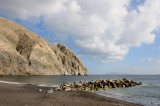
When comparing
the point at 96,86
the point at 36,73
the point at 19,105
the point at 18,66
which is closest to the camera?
the point at 19,105

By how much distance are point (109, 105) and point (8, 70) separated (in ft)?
284

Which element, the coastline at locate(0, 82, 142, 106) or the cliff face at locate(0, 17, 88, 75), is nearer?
the coastline at locate(0, 82, 142, 106)

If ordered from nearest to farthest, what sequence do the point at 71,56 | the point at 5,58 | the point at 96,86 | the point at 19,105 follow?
1. the point at 19,105
2. the point at 96,86
3. the point at 5,58
4. the point at 71,56

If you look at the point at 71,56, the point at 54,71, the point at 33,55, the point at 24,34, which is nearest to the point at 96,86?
the point at 33,55

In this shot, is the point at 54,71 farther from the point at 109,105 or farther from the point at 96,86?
the point at 109,105

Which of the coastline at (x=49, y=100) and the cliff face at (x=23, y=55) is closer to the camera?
the coastline at (x=49, y=100)

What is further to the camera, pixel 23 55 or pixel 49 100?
pixel 23 55

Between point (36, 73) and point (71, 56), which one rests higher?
point (71, 56)

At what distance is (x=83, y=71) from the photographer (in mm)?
174625

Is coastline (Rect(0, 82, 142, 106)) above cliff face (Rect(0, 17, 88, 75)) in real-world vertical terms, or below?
below

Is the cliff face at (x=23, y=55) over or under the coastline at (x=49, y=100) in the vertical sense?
over

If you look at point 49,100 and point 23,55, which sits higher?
point 23,55

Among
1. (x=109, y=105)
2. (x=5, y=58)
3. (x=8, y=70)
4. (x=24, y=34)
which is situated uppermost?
(x=24, y=34)

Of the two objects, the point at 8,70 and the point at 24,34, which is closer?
the point at 8,70
